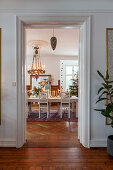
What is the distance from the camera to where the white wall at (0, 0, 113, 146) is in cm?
258

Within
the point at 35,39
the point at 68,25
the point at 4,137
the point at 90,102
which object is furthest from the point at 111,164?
the point at 35,39

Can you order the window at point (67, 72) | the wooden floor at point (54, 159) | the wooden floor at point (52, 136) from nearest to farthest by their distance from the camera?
the wooden floor at point (54, 159), the wooden floor at point (52, 136), the window at point (67, 72)

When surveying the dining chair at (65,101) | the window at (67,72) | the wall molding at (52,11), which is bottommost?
the dining chair at (65,101)

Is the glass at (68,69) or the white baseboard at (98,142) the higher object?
the glass at (68,69)

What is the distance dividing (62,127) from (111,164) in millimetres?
1894

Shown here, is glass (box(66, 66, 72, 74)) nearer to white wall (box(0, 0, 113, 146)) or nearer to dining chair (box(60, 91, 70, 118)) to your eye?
dining chair (box(60, 91, 70, 118))

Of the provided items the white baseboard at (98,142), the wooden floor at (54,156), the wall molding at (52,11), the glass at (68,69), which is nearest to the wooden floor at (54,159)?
the wooden floor at (54,156)

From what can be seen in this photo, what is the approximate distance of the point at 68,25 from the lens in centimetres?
273

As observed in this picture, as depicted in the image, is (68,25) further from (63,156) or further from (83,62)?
(63,156)

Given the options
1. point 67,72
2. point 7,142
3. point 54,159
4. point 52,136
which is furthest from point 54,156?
point 67,72

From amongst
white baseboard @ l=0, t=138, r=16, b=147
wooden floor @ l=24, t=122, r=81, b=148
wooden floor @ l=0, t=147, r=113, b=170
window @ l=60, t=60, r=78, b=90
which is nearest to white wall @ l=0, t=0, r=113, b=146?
white baseboard @ l=0, t=138, r=16, b=147

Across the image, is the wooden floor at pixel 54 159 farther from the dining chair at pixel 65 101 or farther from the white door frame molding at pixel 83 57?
the dining chair at pixel 65 101

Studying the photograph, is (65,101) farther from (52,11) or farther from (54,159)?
(52,11)

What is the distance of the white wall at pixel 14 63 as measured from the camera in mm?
2576
